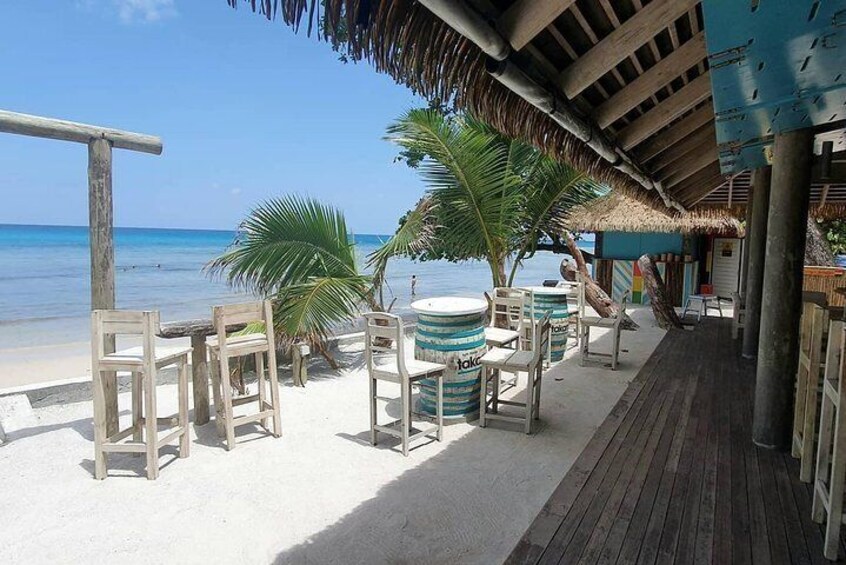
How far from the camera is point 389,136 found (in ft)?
19.6

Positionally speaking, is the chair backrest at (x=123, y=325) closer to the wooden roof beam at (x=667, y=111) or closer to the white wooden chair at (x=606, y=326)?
the wooden roof beam at (x=667, y=111)

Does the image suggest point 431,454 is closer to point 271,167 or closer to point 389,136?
point 389,136

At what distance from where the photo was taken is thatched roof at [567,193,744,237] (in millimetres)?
10273

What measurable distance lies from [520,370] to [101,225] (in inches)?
129

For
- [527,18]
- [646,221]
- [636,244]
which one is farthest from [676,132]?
[636,244]

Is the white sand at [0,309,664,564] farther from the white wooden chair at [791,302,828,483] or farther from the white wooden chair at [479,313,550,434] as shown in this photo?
the white wooden chair at [791,302,828,483]

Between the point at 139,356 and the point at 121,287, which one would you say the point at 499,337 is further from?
the point at 121,287

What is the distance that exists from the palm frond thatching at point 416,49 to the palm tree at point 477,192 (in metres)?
3.00

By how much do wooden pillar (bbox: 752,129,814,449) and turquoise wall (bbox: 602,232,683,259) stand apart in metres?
9.12

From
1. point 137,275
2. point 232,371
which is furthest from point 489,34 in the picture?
point 137,275

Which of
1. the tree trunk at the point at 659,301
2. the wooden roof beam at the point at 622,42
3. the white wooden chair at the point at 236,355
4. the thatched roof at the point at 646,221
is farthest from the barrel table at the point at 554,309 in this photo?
the thatched roof at the point at 646,221

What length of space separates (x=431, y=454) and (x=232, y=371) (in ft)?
7.74

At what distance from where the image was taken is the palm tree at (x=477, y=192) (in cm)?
601

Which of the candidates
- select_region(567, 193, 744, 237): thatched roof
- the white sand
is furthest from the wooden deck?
select_region(567, 193, 744, 237): thatched roof
